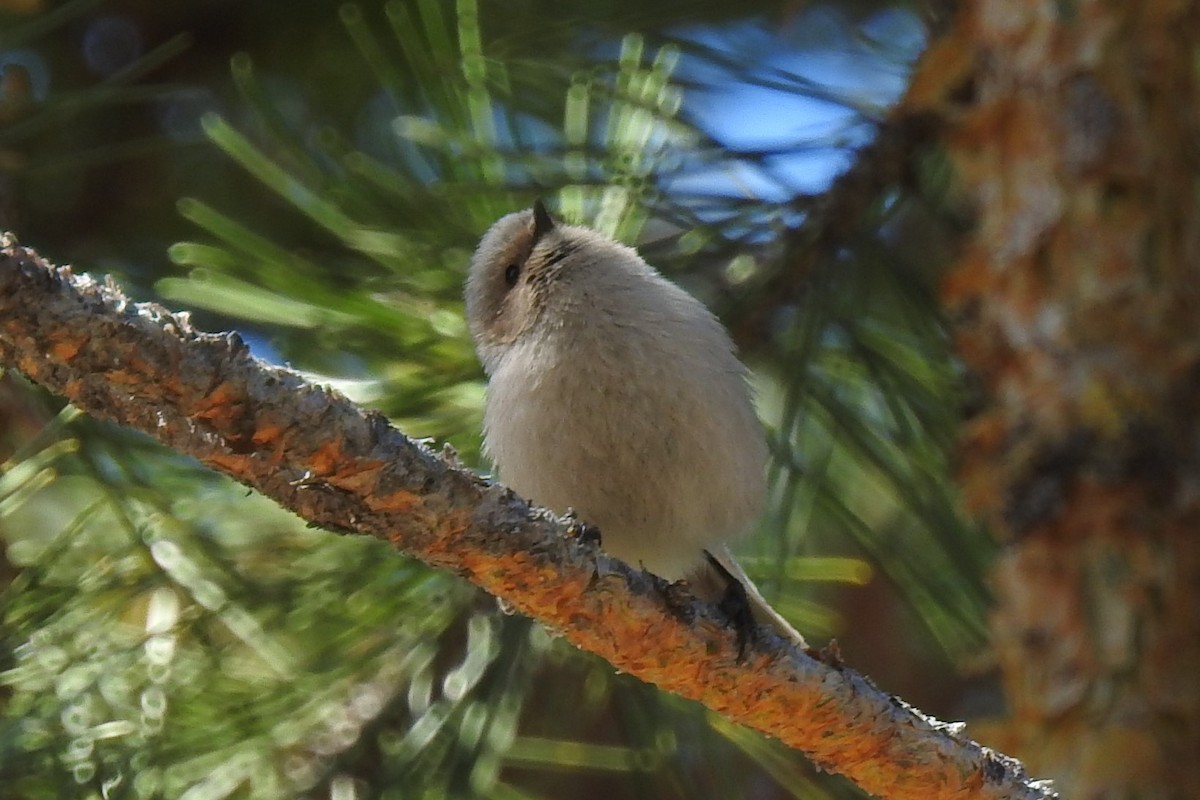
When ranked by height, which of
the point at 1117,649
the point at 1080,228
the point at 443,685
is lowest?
the point at 443,685

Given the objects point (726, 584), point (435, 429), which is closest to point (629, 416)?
point (726, 584)

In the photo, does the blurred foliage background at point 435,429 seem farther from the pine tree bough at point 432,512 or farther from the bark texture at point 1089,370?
the pine tree bough at point 432,512

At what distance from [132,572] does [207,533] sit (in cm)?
22

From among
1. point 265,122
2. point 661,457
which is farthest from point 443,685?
point 265,122

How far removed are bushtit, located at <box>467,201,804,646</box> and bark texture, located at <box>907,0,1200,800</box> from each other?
1.28 ft

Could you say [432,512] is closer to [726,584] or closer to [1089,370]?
[726,584]

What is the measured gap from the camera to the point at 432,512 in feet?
4.00

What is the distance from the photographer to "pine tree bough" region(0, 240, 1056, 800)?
1049mm

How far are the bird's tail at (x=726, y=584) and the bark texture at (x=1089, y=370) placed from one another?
1.17 feet

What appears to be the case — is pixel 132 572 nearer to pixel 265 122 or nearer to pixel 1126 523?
pixel 265 122

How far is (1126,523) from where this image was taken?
203 cm

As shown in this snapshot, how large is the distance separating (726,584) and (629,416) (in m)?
0.30

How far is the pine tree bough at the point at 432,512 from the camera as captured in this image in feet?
3.44

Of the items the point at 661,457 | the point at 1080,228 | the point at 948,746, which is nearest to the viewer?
the point at 948,746
